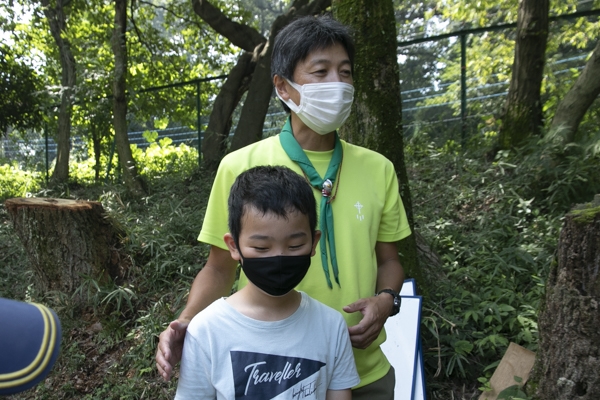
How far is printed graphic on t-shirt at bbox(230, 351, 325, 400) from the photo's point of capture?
1598mm

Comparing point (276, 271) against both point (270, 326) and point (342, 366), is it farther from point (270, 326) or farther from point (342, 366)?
point (342, 366)

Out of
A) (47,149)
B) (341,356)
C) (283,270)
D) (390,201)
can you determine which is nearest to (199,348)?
(283,270)

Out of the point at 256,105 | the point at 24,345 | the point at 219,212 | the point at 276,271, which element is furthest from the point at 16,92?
the point at 24,345

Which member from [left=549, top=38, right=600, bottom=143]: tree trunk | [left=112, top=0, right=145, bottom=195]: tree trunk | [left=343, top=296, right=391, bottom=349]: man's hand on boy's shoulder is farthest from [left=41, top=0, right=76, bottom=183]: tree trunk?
[left=343, top=296, right=391, bottom=349]: man's hand on boy's shoulder

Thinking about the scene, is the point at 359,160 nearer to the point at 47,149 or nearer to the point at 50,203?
the point at 50,203

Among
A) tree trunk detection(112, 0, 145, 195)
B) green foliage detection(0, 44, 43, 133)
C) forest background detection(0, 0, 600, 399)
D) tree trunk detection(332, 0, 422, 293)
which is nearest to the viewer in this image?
tree trunk detection(332, 0, 422, 293)

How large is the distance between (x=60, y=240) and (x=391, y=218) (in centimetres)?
415

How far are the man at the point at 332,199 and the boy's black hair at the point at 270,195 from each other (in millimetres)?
149

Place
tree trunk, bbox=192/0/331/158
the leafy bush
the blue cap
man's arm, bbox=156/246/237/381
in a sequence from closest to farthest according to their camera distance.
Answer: the blue cap → man's arm, bbox=156/246/237/381 → the leafy bush → tree trunk, bbox=192/0/331/158

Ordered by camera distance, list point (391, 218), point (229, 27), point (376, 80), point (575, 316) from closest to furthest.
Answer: point (391, 218), point (575, 316), point (376, 80), point (229, 27)

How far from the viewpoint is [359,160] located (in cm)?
203

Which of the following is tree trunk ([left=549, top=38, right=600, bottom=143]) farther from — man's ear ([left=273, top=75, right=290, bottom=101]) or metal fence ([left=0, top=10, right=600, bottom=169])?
man's ear ([left=273, top=75, right=290, bottom=101])

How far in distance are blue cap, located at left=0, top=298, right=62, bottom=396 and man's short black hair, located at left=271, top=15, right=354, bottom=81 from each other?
1.21m

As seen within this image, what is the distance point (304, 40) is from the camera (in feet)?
6.29
